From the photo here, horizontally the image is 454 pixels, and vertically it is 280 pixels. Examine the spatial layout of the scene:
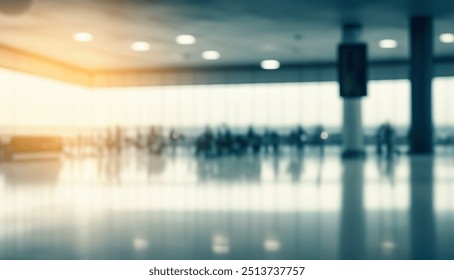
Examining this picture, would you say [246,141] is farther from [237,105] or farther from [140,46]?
[140,46]

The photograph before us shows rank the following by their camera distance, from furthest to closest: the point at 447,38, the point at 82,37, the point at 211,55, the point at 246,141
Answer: the point at 246,141 → the point at 211,55 → the point at 447,38 → the point at 82,37

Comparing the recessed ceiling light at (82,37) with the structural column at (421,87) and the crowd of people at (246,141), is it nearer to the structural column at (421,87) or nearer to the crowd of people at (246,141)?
the crowd of people at (246,141)

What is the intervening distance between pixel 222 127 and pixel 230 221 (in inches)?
854

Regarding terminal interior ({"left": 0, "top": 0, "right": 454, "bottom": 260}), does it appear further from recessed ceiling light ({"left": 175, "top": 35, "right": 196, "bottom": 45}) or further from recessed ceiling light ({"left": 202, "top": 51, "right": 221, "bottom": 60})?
recessed ceiling light ({"left": 202, "top": 51, "right": 221, "bottom": 60})

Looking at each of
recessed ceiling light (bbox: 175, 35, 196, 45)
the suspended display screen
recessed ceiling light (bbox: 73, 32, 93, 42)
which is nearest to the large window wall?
recessed ceiling light (bbox: 73, 32, 93, 42)

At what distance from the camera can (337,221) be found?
425 centimetres

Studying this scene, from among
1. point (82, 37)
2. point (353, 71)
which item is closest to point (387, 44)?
point (353, 71)

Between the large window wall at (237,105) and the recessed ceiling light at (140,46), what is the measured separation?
643 cm

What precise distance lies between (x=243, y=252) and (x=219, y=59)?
19.8 metres

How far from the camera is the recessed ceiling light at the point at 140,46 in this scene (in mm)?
18100

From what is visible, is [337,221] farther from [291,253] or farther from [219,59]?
[219,59]

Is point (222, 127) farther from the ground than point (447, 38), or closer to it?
closer to it

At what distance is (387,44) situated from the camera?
742 inches
